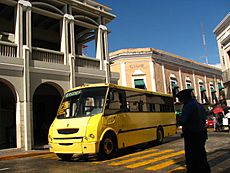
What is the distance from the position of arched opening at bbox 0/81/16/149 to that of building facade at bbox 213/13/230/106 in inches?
771

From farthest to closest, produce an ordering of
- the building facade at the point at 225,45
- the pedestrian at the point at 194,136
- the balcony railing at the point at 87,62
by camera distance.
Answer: the building facade at the point at 225,45 < the balcony railing at the point at 87,62 < the pedestrian at the point at 194,136

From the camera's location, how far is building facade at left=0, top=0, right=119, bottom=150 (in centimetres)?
1384

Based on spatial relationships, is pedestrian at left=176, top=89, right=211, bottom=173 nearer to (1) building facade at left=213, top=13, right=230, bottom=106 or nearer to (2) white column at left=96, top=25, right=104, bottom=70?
(2) white column at left=96, top=25, right=104, bottom=70

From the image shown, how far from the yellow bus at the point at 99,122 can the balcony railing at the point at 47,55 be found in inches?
230

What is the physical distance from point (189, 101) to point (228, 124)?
1729 cm

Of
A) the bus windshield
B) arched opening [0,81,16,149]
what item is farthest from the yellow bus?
arched opening [0,81,16,149]

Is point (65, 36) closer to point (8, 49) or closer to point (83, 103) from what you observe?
point (8, 49)

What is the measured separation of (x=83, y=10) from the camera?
60.2 feet

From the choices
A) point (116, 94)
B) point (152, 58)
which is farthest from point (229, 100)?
point (116, 94)

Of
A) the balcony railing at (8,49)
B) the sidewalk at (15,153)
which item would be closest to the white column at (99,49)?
the balcony railing at (8,49)

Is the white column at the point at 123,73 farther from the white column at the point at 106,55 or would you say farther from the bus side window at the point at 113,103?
the bus side window at the point at 113,103

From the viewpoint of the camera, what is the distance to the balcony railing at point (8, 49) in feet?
45.3

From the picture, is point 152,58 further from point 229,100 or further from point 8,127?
point 8,127

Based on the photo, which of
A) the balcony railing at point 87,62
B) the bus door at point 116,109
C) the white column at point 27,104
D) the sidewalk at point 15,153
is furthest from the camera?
the balcony railing at point 87,62
